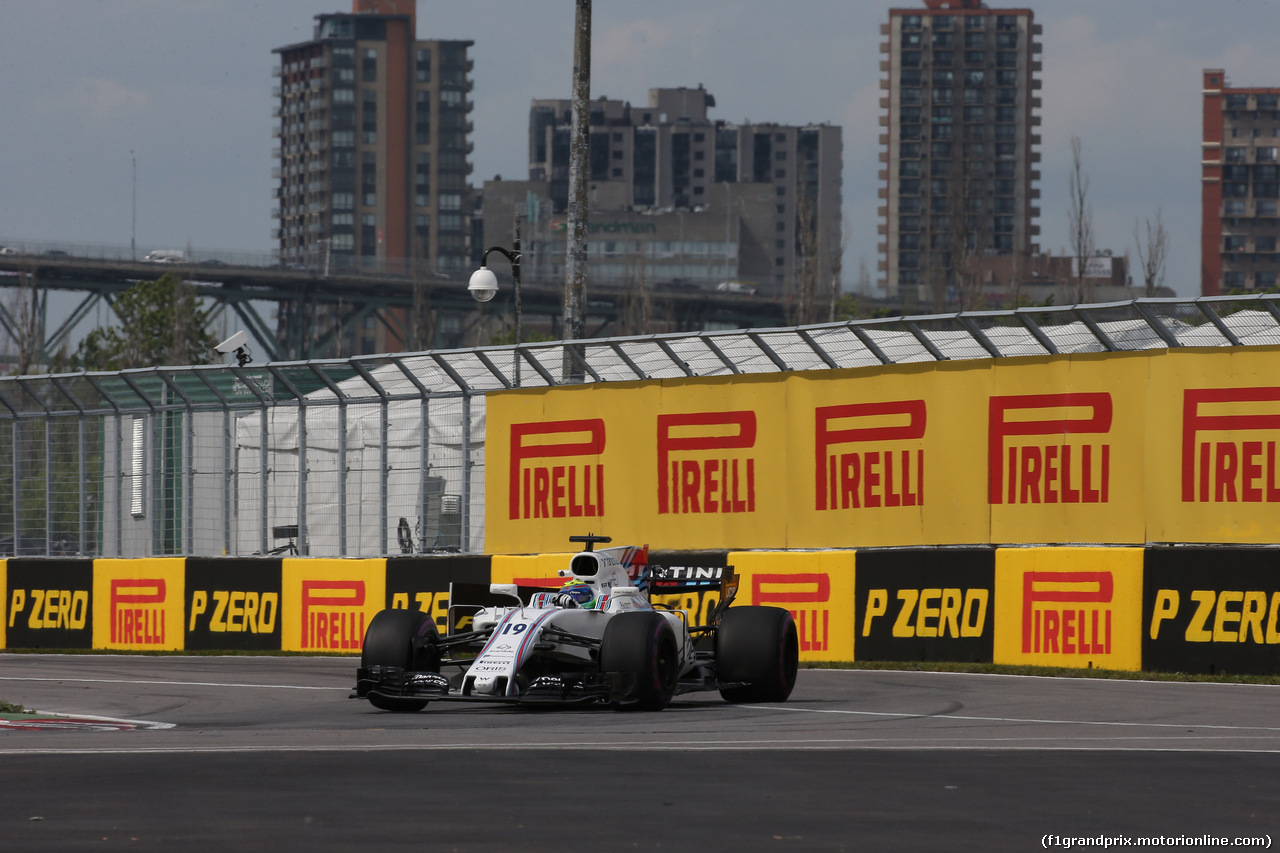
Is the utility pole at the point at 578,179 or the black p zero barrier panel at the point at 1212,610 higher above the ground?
the utility pole at the point at 578,179

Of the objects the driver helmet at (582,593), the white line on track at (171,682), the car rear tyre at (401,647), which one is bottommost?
the white line on track at (171,682)

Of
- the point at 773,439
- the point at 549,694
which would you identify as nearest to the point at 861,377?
the point at 773,439

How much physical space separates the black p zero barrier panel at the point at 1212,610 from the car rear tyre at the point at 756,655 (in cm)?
393

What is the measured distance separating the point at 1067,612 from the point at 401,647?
655cm

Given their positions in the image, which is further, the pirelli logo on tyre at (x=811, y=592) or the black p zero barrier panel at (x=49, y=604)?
the black p zero barrier panel at (x=49, y=604)

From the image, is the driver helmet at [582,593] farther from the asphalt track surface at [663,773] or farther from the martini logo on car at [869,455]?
the martini logo on car at [869,455]

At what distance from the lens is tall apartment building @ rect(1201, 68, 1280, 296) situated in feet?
619

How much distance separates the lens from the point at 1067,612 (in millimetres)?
15938

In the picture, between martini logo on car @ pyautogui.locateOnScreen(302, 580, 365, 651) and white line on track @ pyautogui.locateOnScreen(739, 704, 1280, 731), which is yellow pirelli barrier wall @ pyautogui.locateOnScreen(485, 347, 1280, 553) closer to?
martini logo on car @ pyautogui.locateOnScreen(302, 580, 365, 651)

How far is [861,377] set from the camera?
17.9m

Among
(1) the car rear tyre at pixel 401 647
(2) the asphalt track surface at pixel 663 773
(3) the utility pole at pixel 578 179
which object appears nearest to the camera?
(2) the asphalt track surface at pixel 663 773

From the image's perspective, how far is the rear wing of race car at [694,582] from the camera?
13828 mm

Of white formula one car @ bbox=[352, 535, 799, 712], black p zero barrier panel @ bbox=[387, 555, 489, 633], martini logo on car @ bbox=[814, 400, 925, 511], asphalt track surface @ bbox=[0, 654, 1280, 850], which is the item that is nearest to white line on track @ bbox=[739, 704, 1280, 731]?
asphalt track surface @ bbox=[0, 654, 1280, 850]

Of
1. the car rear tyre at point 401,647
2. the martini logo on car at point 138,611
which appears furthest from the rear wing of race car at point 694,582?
the martini logo on car at point 138,611
